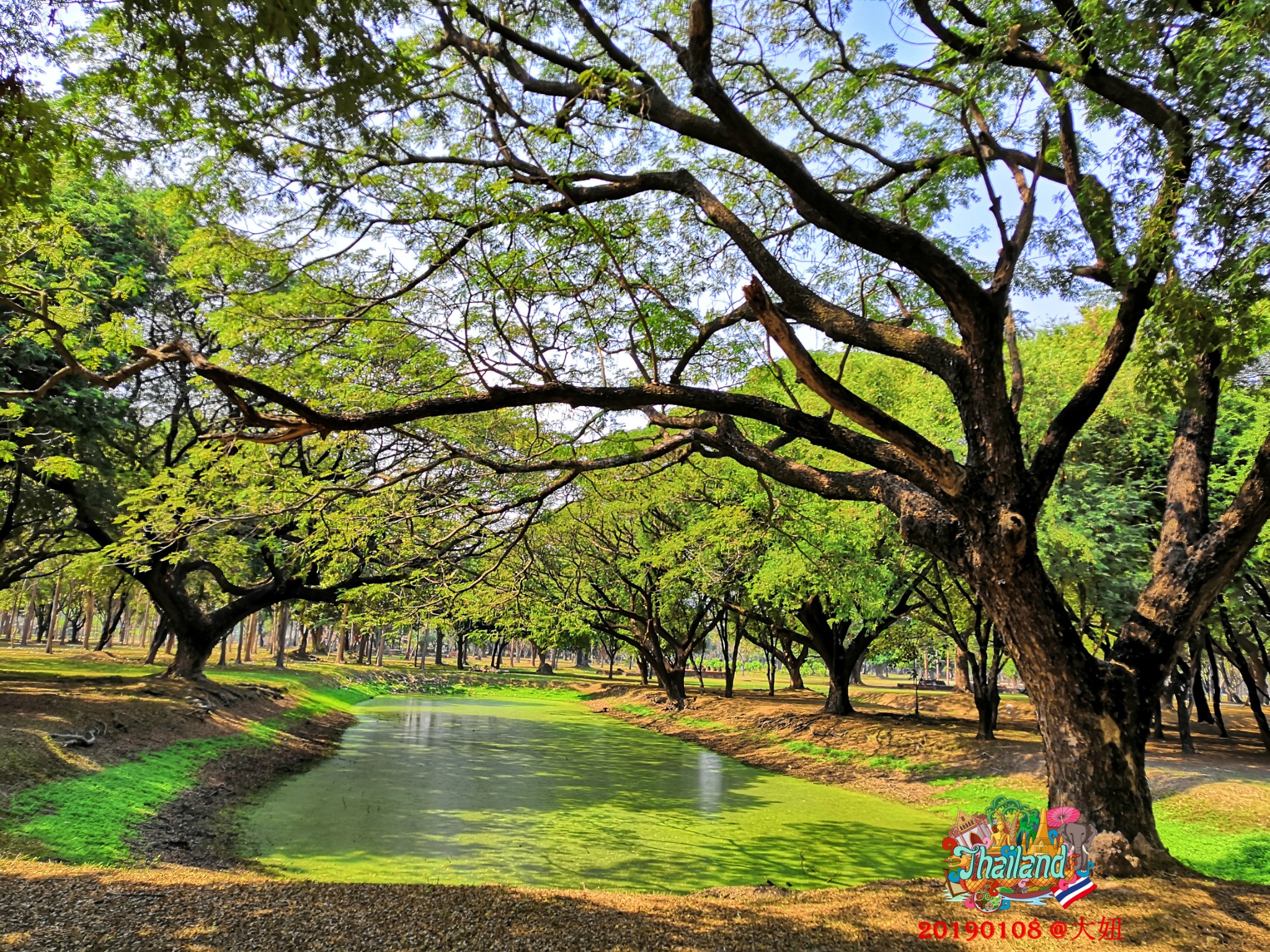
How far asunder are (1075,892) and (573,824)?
6.10 metres

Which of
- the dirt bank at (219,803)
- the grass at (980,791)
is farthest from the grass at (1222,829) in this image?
the dirt bank at (219,803)

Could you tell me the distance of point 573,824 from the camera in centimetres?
888

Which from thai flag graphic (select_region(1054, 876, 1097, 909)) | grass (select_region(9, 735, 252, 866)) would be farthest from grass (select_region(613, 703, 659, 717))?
thai flag graphic (select_region(1054, 876, 1097, 909))

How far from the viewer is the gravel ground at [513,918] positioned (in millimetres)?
3701

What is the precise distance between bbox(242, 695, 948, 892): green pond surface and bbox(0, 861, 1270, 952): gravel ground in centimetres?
183

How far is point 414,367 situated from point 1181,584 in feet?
21.7

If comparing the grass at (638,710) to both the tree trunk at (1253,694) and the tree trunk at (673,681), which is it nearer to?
the tree trunk at (673,681)

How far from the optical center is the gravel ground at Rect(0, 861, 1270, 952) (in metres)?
3.70

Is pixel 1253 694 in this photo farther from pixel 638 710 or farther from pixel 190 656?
pixel 190 656

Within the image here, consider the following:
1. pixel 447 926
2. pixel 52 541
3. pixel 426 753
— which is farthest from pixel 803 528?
pixel 52 541

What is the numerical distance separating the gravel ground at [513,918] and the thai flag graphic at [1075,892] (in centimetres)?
8

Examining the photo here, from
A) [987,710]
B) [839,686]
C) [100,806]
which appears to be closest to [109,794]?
[100,806]

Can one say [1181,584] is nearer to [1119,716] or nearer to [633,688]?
[1119,716]

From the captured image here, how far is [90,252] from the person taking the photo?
10.5 meters
